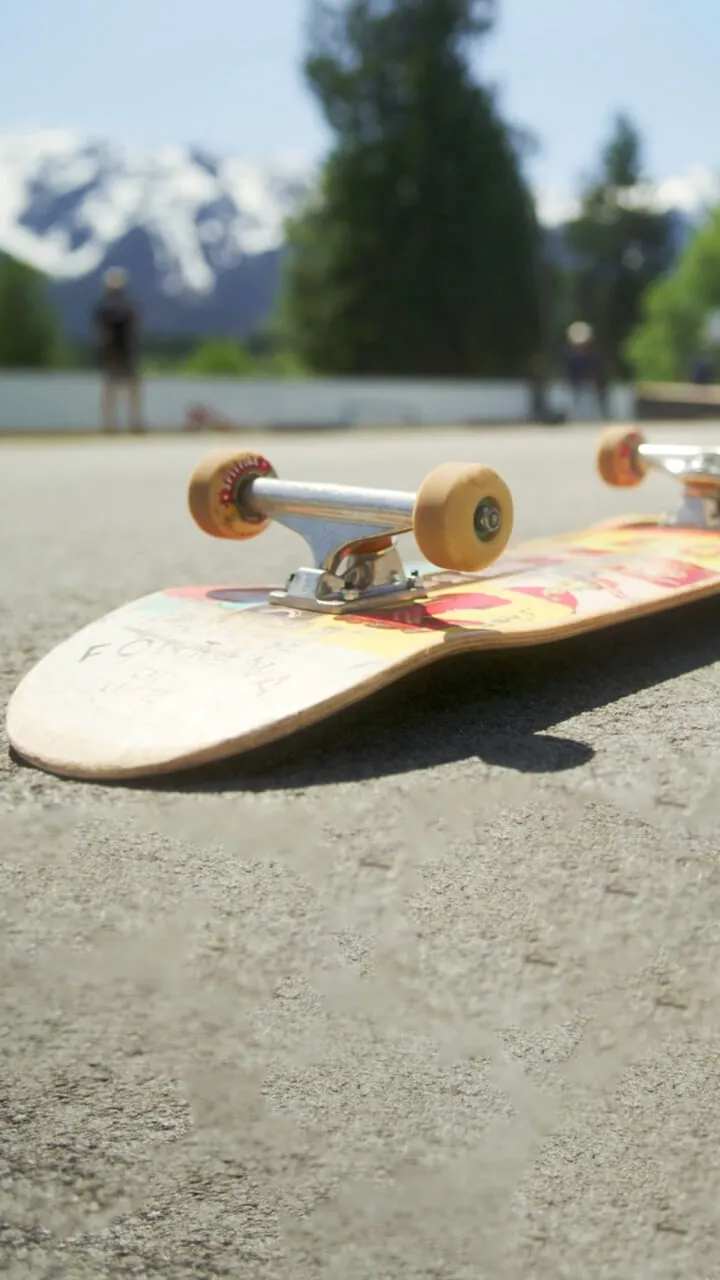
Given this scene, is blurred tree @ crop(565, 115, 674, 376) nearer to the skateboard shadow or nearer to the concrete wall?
the concrete wall

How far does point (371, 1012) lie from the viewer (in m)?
1.89

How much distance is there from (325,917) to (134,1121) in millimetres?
405

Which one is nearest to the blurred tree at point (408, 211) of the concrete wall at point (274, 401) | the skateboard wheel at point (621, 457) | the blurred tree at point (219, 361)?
the concrete wall at point (274, 401)

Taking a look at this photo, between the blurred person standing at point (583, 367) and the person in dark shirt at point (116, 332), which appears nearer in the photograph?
the person in dark shirt at point (116, 332)

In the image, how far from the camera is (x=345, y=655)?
2.59 m

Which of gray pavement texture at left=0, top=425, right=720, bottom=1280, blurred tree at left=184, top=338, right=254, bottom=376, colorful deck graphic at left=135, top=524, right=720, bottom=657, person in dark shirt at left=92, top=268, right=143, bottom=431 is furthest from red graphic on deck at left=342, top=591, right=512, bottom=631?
blurred tree at left=184, top=338, right=254, bottom=376

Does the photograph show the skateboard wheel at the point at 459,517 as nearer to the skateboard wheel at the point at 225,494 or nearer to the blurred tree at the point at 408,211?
the skateboard wheel at the point at 225,494

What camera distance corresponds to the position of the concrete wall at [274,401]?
20.2m

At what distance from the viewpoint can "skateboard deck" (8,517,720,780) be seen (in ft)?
7.96

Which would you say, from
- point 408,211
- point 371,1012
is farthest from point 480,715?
point 408,211

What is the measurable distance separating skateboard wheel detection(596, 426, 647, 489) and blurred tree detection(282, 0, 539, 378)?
3975cm

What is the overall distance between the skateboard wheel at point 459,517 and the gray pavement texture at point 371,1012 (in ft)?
1.12

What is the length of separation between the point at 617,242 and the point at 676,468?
61050mm

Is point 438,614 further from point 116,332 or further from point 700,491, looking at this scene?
point 116,332
